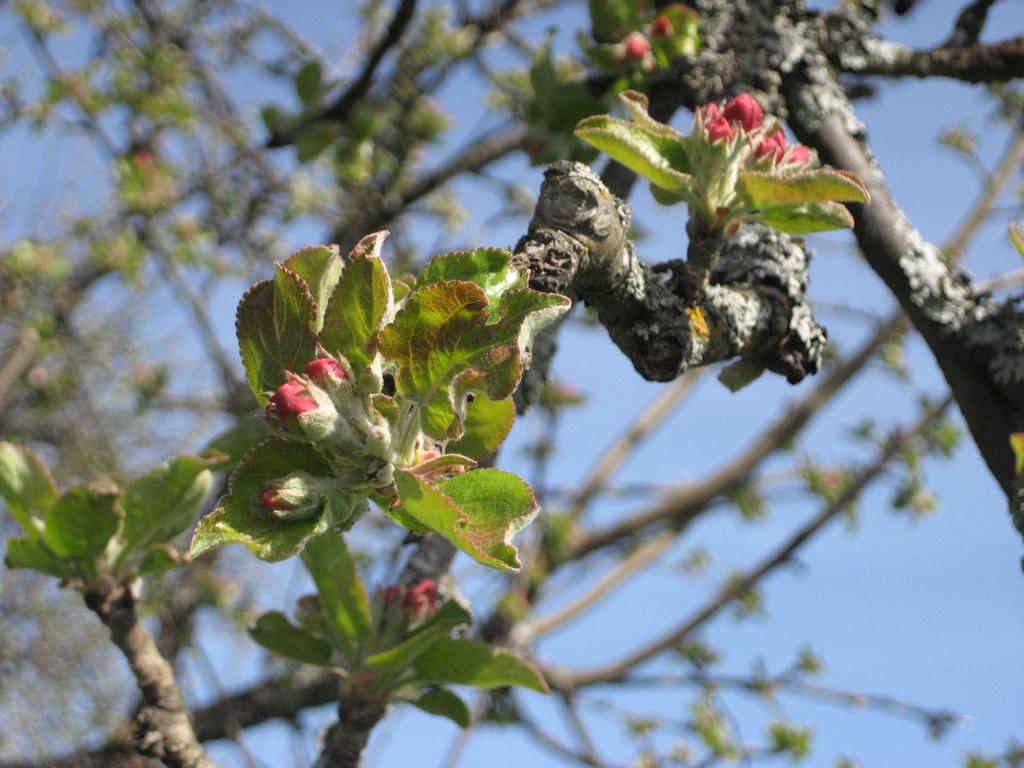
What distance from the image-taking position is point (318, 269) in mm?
817

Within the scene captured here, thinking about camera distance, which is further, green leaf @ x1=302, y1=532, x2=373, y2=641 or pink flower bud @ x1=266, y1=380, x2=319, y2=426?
green leaf @ x1=302, y1=532, x2=373, y2=641

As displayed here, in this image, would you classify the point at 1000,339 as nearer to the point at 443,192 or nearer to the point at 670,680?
the point at 670,680

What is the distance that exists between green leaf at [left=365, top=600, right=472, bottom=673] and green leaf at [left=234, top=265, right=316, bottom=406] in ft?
1.31

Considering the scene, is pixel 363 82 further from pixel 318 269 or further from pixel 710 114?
pixel 318 269

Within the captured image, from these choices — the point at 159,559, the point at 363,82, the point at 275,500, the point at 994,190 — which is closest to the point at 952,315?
the point at 275,500

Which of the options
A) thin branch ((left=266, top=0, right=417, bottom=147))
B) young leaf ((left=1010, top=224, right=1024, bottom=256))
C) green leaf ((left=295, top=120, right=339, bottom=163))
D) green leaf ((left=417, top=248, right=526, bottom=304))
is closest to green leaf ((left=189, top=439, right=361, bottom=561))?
green leaf ((left=417, top=248, right=526, bottom=304))

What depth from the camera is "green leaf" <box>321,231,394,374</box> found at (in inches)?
28.7

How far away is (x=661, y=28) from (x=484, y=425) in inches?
41.2

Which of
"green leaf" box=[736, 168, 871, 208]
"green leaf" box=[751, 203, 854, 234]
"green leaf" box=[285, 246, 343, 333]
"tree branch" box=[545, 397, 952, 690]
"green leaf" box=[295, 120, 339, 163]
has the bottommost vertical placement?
"tree branch" box=[545, 397, 952, 690]

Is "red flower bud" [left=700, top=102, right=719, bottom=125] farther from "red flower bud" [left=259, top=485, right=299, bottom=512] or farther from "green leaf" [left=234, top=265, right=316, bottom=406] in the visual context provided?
"red flower bud" [left=259, top=485, right=299, bottom=512]

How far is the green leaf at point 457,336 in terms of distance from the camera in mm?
720

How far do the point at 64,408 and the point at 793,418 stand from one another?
11.6ft

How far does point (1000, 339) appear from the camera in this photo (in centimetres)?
117

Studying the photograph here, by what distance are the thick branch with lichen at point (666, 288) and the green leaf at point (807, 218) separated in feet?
0.41
